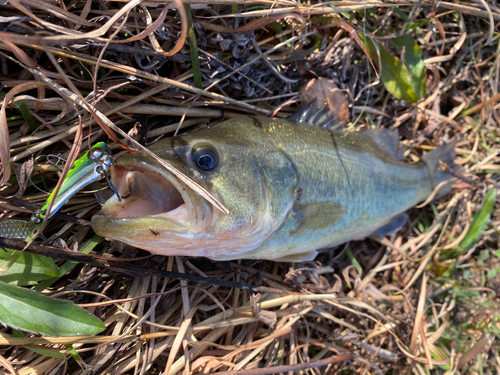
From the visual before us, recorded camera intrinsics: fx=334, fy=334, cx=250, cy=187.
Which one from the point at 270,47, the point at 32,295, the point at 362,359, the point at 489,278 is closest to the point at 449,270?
the point at 489,278

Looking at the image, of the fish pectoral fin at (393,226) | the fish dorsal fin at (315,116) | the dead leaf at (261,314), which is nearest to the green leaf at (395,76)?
the fish dorsal fin at (315,116)

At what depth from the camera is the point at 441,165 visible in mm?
3080

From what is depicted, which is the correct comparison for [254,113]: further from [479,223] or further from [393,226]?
[479,223]

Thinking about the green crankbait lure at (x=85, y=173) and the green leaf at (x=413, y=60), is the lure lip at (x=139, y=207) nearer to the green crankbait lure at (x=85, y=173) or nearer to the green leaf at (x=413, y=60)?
the green crankbait lure at (x=85, y=173)

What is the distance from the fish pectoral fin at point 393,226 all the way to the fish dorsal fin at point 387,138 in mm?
558

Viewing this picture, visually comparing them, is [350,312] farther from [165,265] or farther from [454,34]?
[454,34]

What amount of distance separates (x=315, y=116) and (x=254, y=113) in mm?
474

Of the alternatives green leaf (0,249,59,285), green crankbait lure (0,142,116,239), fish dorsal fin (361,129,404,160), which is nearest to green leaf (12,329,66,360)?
green leaf (0,249,59,285)

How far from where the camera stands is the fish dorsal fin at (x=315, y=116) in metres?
2.54

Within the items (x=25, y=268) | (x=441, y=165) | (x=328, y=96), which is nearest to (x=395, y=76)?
(x=328, y=96)

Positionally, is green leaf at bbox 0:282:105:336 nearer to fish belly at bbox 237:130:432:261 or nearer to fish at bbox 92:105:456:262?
fish at bbox 92:105:456:262

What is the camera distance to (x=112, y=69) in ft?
6.97

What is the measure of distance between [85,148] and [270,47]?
62.3 inches

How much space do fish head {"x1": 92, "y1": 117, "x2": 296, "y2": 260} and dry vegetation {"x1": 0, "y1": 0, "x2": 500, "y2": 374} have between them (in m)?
0.34
